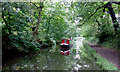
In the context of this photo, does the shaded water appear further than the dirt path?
No

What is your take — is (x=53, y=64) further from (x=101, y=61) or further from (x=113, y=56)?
(x=113, y=56)

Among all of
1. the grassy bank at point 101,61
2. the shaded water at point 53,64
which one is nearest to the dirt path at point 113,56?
the grassy bank at point 101,61

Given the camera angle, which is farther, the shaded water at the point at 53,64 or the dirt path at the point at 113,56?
the dirt path at the point at 113,56

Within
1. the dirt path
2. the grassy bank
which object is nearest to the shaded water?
the grassy bank

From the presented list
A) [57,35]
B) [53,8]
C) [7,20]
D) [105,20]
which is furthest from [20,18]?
[105,20]

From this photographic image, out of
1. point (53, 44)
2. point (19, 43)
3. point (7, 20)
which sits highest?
point (7, 20)

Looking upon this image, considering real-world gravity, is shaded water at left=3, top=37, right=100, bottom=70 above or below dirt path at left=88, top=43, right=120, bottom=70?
above

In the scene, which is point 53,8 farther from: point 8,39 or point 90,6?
point 8,39

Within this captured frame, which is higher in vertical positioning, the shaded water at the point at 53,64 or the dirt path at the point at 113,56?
the shaded water at the point at 53,64

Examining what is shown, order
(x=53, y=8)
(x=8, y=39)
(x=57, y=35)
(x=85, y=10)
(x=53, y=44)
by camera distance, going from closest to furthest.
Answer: (x=8, y=39)
(x=85, y=10)
(x=53, y=8)
(x=57, y=35)
(x=53, y=44)

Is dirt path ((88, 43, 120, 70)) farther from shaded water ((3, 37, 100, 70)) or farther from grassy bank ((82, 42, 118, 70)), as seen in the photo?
shaded water ((3, 37, 100, 70))

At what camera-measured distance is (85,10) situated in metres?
8.30

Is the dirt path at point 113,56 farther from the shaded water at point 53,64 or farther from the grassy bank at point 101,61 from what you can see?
the shaded water at point 53,64

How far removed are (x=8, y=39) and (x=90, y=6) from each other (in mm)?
6741
